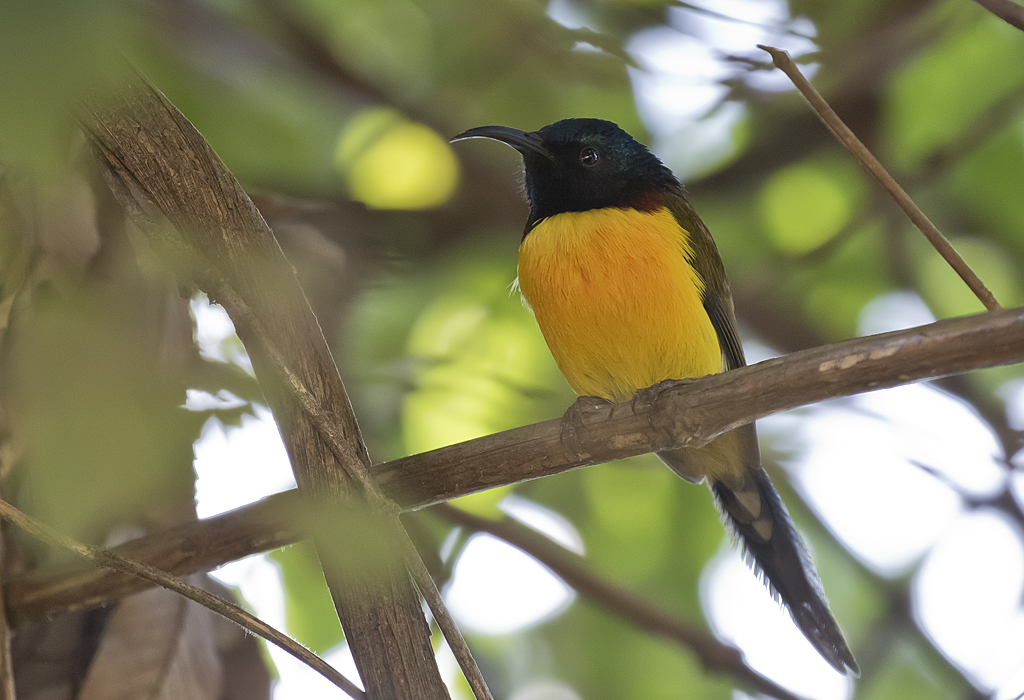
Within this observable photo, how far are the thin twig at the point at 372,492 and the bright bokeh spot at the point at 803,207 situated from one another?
8.73ft

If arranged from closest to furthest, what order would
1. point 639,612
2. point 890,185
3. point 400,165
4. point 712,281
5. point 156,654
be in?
point 890,185 < point 156,654 < point 639,612 < point 712,281 < point 400,165

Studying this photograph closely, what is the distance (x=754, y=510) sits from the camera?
3115 millimetres

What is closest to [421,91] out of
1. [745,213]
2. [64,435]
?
[745,213]

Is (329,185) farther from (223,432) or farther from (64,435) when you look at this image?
(64,435)

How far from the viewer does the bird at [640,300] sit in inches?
111

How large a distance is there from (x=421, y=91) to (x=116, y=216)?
5.42 ft

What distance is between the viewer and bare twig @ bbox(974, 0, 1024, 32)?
4.92 feet

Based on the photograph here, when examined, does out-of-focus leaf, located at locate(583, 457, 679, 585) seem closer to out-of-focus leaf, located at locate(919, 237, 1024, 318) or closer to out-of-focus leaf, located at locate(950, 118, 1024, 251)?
out-of-focus leaf, located at locate(919, 237, 1024, 318)

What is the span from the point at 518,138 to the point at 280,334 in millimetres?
1622

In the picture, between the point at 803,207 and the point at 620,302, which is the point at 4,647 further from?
the point at 803,207

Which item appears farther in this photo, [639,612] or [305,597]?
[305,597]

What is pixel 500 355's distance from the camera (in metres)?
3.69

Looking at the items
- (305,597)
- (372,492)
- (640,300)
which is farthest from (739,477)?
(372,492)

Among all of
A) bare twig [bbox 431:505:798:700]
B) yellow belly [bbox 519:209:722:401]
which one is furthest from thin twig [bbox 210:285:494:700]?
yellow belly [bbox 519:209:722:401]
